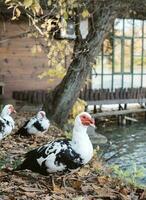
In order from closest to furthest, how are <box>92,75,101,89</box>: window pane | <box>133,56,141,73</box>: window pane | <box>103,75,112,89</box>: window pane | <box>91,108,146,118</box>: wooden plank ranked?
1. <box>91,108,146,118</box>: wooden plank
2. <box>92,75,101,89</box>: window pane
3. <box>103,75,112,89</box>: window pane
4. <box>133,56,141,73</box>: window pane

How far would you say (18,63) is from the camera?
1967cm

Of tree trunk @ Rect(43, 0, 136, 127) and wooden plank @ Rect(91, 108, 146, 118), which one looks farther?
wooden plank @ Rect(91, 108, 146, 118)

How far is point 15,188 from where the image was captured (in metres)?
5.55

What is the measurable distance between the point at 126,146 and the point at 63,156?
994 centimetres

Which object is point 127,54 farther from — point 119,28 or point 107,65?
point 119,28

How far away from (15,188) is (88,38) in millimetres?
5987

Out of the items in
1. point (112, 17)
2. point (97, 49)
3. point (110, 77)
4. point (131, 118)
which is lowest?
point (131, 118)

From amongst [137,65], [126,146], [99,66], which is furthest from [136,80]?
[126,146]

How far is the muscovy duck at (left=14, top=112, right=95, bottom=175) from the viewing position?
5559mm

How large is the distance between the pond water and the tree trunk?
1.65 meters

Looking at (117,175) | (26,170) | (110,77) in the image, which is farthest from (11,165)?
(110,77)

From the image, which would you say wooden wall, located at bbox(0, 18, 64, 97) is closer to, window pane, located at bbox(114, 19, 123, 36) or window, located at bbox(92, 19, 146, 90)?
window, located at bbox(92, 19, 146, 90)

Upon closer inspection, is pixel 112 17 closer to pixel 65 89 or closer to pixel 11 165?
pixel 65 89

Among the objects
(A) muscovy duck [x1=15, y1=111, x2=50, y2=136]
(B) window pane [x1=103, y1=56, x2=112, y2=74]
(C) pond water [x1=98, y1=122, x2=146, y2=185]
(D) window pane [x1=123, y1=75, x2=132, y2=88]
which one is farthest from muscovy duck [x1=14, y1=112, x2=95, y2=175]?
(D) window pane [x1=123, y1=75, x2=132, y2=88]
